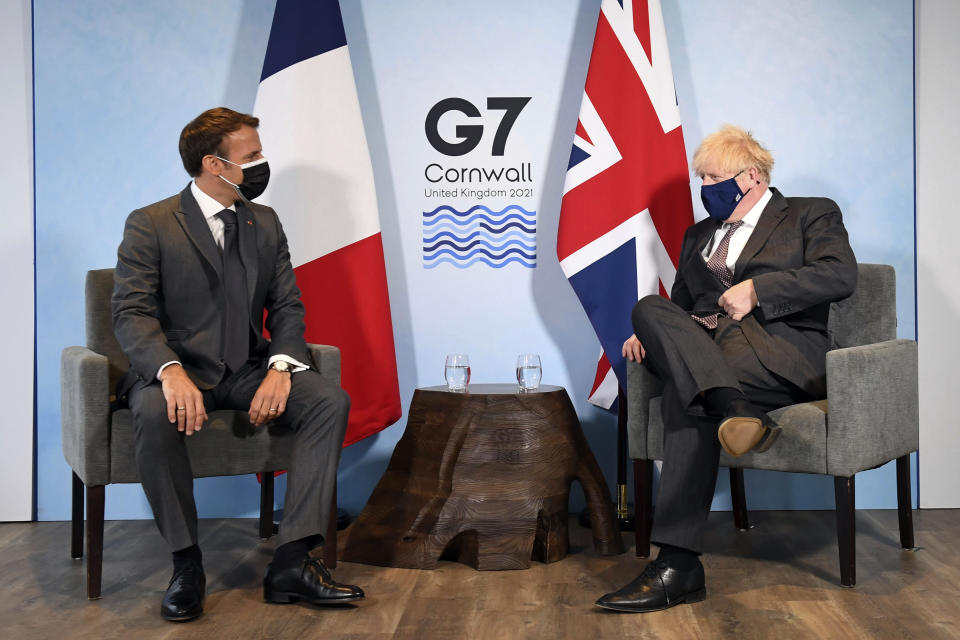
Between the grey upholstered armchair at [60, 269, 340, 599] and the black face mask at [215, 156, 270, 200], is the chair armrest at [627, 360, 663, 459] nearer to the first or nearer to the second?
the grey upholstered armchair at [60, 269, 340, 599]

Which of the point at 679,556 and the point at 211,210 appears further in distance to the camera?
the point at 211,210

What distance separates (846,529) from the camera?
92.4 inches

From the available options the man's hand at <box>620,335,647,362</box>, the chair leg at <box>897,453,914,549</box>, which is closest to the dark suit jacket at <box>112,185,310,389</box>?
the man's hand at <box>620,335,647,362</box>

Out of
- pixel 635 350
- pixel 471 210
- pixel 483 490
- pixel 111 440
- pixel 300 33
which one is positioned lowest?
pixel 483 490

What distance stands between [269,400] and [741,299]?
1.31 meters

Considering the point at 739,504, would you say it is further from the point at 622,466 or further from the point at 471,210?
the point at 471,210

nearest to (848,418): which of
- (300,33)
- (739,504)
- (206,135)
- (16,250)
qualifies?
(739,504)

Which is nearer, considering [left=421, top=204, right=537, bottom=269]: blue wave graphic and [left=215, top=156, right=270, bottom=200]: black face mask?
[left=215, top=156, right=270, bottom=200]: black face mask

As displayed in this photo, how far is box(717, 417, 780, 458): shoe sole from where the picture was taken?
2.11 m

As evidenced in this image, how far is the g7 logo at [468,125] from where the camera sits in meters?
3.34

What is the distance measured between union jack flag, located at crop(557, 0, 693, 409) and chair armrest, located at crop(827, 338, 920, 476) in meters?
0.81

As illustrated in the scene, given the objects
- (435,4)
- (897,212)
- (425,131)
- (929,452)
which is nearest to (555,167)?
(425,131)

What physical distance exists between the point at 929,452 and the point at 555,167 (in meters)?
1.74

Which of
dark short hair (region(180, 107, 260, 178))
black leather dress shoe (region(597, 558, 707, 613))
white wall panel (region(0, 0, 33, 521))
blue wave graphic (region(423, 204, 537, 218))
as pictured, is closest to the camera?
black leather dress shoe (region(597, 558, 707, 613))
